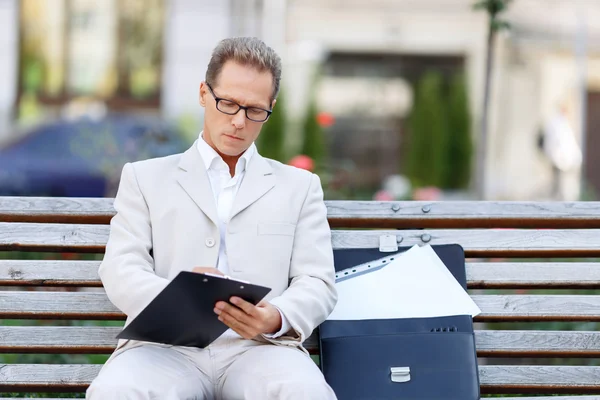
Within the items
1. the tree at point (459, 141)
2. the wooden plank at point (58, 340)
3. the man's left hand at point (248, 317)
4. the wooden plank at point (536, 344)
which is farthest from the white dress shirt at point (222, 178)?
the tree at point (459, 141)

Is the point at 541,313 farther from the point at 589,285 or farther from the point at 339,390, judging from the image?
the point at 339,390

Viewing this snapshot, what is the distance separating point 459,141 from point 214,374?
13512 millimetres

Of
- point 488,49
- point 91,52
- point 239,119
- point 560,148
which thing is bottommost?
point 560,148

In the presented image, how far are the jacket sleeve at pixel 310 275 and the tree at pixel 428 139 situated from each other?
41.0 ft

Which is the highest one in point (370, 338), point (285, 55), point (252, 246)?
point (285, 55)

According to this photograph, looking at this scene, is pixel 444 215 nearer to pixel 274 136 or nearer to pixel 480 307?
pixel 480 307

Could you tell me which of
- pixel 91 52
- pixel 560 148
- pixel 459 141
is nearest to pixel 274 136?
pixel 459 141

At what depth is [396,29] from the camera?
1709 cm

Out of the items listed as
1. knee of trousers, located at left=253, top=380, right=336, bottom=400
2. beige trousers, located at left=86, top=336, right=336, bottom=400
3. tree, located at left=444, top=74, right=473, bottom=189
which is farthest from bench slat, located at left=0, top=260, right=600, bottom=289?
tree, located at left=444, top=74, right=473, bottom=189

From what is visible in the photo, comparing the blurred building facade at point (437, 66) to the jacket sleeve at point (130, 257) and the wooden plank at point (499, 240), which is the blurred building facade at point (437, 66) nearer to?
the wooden plank at point (499, 240)

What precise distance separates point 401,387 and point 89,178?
8569 mm

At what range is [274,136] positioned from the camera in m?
11.9

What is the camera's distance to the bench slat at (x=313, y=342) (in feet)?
11.1

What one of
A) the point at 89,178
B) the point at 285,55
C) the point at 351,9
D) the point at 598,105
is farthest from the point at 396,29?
the point at 89,178
